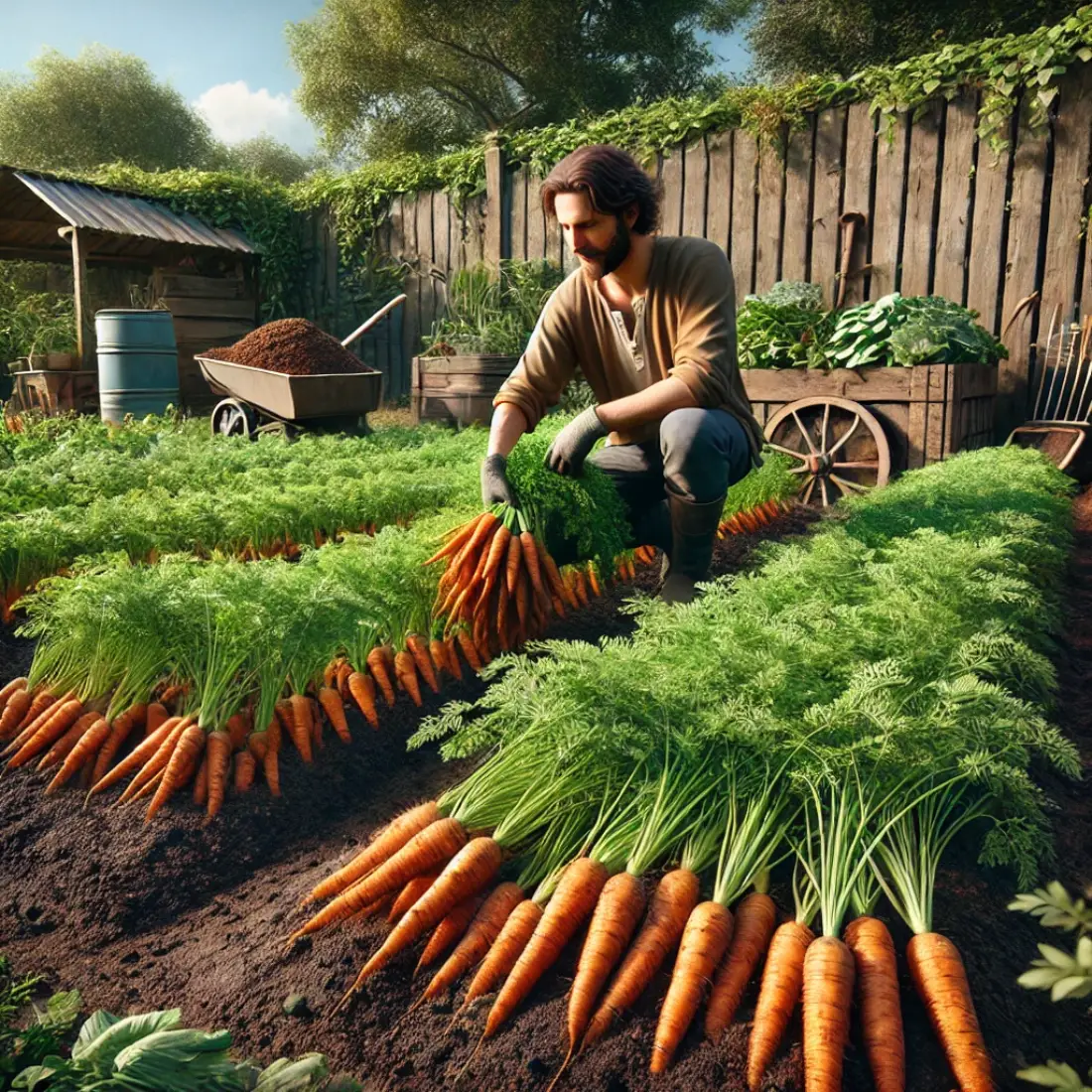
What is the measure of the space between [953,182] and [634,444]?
5056 mm

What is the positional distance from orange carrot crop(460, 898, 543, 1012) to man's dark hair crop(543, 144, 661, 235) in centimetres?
238

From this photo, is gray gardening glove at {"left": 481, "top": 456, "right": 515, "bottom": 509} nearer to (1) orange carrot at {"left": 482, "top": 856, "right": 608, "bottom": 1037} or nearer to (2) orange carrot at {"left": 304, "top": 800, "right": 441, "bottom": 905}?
(2) orange carrot at {"left": 304, "top": 800, "right": 441, "bottom": 905}

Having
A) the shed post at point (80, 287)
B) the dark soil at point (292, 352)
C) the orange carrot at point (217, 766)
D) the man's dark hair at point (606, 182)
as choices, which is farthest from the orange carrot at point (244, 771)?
the shed post at point (80, 287)

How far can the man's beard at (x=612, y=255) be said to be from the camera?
3.36 meters

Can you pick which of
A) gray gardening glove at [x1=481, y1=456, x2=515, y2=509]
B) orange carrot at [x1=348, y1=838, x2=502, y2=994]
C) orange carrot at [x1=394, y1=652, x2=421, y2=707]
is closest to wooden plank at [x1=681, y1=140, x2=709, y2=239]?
gray gardening glove at [x1=481, y1=456, x2=515, y2=509]

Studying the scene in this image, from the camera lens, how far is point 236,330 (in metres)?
12.7

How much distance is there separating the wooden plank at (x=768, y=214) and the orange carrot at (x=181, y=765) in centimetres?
692

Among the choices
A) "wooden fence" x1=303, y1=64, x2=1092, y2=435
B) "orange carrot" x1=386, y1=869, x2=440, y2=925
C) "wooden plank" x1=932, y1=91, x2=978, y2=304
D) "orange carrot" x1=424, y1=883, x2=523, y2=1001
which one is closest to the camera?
"orange carrot" x1=424, y1=883, x2=523, y2=1001

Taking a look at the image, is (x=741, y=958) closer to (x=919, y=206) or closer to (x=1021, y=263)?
(x=1021, y=263)

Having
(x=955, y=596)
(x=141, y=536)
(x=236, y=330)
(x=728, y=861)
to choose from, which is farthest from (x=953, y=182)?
(x=236, y=330)

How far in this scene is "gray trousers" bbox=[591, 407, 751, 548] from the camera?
3404 mm

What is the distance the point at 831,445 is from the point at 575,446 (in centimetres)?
366

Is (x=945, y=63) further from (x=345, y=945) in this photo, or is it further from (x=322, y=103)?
(x=322, y=103)

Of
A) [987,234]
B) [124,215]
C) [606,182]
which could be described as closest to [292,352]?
[124,215]
